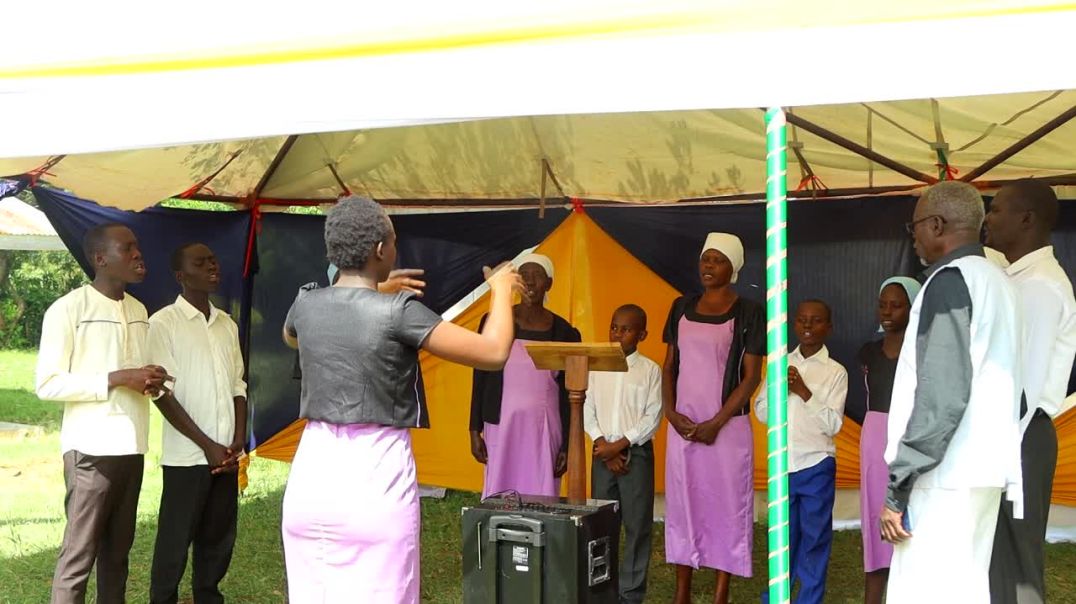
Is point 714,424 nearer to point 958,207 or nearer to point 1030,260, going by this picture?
point 1030,260

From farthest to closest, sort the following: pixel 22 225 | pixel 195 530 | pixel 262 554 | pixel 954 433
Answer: pixel 22 225
pixel 262 554
pixel 195 530
pixel 954 433

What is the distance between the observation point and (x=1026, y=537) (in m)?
3.76

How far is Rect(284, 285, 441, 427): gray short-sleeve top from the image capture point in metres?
3.24

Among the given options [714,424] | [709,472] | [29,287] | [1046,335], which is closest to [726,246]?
[714,424]

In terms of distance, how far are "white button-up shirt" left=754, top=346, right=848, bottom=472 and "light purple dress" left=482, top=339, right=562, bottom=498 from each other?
1089mm

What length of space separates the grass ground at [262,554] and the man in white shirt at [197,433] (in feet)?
1.92

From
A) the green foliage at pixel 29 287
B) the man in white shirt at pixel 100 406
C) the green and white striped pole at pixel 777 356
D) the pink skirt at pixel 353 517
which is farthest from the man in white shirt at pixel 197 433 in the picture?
the green foliage at pixel 29 287

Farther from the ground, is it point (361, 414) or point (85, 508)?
point (361, 414)

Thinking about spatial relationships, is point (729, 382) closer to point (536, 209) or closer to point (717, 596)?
point (717, 596)

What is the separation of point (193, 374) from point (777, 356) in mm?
3218

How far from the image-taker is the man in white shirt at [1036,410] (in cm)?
374

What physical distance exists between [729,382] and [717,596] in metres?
1.09

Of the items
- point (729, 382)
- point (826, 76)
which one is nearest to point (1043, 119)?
point (729, 382)

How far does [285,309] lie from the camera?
26.1 ft
